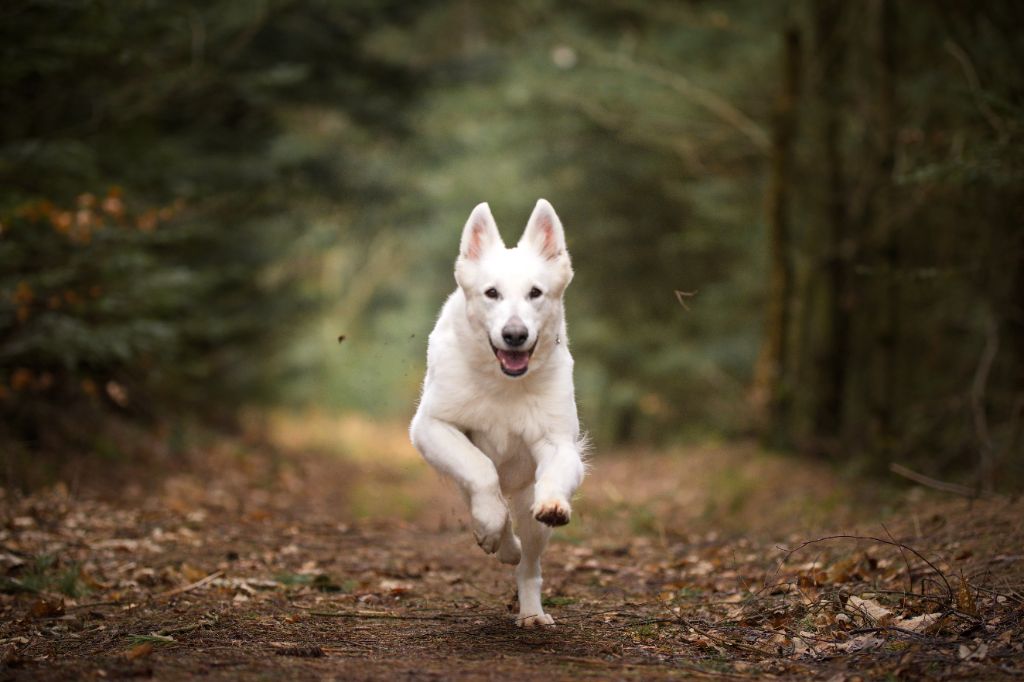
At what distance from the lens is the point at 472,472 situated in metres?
4.95

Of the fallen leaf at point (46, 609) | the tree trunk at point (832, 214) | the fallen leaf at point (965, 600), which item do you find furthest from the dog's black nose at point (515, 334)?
the tree trunk at point (832, 214)

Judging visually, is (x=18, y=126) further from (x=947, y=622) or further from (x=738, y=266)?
(x=738, y=266)

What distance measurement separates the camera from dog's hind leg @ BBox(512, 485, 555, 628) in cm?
521

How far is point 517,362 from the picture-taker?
198 inches

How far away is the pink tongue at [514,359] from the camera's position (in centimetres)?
502

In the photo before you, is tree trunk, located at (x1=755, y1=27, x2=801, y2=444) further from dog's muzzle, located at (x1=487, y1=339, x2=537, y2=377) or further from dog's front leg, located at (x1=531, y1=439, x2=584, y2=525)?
dog's muzzle, located at (x1=487, y1=339, x2=537, y2=377)

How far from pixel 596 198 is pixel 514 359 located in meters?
13.0

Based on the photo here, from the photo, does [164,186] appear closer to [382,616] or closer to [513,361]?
[382,616]

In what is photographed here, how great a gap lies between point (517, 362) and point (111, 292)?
541 centimetres

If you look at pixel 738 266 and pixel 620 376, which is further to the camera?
pixel 620 376

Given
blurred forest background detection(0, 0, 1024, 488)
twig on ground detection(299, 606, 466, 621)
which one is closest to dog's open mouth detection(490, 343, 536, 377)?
blurred forest background detection(0, 0, 1024, 488)

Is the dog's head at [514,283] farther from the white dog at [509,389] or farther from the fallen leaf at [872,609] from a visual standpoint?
the fallen leaf at [872,609]

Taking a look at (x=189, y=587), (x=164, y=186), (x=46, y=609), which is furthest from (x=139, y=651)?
(x=164, y=186)

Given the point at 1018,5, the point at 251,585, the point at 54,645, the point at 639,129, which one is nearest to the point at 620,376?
the point at 639,129
